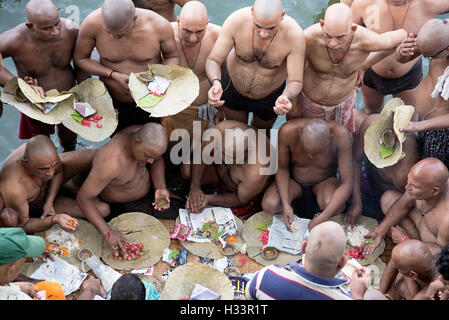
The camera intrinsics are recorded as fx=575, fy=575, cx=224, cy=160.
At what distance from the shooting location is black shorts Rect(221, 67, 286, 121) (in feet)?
17.3

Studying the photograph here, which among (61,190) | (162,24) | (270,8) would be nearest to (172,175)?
(61,190)

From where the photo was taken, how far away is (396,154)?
4.70 metres

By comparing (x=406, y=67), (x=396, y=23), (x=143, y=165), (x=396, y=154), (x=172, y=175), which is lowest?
(x=172, y=175)

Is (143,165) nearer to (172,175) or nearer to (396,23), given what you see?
(172,175)

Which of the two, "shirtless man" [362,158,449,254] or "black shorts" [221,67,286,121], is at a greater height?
"black shorts" [221,67,286,121]

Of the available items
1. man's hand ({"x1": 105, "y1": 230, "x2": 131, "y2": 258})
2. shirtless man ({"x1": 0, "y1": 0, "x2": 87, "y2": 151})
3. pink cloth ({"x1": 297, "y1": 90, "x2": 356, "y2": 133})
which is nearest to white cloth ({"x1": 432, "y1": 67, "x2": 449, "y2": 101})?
pink cloth ({"x1": 297, "y1": 90, "x2": 356, "y2": 133})

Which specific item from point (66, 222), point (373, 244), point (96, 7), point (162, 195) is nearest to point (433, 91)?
point (373, 244)

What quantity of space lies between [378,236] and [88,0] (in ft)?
17.0

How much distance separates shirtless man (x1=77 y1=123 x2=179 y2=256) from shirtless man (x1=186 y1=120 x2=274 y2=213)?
0.32m

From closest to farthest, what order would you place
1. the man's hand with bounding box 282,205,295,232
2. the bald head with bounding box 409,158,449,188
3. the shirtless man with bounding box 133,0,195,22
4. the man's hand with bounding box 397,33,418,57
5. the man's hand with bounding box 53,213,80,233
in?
the bald head with bounding box 409,158,449,188
the man's hand with bounding box 53,213,80,233
the man's hand with bounding box 397,33,418,57
the man's hand with bounding box 282,205,295,232
the shirtless man with bounding box 133,0,195,22

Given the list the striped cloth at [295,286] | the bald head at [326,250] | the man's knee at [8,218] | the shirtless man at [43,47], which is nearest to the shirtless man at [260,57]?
the shirtless man at [43,47]

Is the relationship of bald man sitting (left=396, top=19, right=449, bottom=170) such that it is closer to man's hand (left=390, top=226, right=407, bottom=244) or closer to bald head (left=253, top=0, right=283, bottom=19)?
man's hand (left=390, top=226, right=407, bottom=244)

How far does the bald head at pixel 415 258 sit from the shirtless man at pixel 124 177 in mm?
2027

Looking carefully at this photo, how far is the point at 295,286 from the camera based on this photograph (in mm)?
3316
